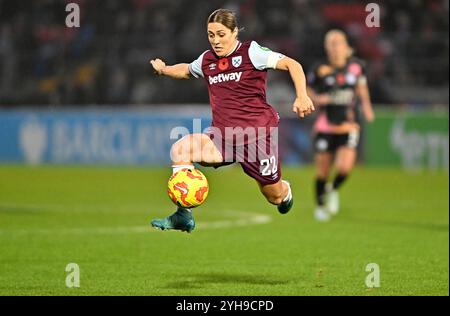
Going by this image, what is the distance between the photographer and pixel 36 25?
29.5 metres

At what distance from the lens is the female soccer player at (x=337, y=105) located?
52.2 feet

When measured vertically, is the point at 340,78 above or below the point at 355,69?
below

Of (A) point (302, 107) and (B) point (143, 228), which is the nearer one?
(A) point (302, 107)

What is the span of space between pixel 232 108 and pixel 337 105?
7.11 metres

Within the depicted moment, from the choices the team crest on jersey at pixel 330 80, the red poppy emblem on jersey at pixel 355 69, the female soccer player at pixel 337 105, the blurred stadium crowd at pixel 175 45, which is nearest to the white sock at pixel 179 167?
the female soccer player at pixel 337 105

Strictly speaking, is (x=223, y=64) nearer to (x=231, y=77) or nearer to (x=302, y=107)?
(x=231, y=77)

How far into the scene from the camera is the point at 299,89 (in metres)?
8.56

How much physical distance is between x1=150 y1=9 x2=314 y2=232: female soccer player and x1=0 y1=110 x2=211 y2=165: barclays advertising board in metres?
16.5

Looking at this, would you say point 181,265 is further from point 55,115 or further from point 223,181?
point 55,115

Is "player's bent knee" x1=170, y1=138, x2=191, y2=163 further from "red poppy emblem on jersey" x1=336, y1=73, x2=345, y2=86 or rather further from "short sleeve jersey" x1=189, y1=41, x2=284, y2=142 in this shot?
"red poppy emblem on jersey" x1=336, y1=73, x2=345, y2=86

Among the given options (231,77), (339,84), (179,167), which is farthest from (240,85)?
(339,84)

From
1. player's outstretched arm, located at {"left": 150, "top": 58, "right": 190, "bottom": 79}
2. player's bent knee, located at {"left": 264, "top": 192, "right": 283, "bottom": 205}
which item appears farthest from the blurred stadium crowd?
player's outstretched arm, located at {"left": 150, "top": 58, "right": 190, "bottom": 79}

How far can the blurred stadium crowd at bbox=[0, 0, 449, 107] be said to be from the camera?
26.9 m

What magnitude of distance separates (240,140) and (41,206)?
8.43 metres
